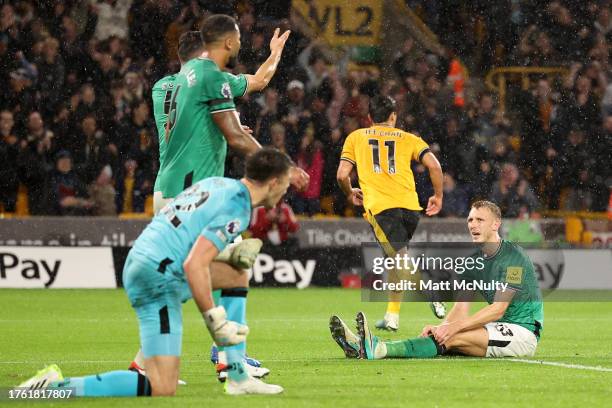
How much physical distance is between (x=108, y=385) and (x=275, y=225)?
37.0 ft

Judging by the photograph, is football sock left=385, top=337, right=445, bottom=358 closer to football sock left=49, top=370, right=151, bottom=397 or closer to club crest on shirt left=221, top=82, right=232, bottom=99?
club crest on shirt left=221, top=82, right=232, bottom=99

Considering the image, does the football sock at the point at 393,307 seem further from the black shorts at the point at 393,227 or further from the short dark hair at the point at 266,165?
the short dark hair at the point at 266,165

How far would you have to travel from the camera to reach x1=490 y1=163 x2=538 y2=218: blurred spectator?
19016mm

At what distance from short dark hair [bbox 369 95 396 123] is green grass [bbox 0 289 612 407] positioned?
2.15 metres

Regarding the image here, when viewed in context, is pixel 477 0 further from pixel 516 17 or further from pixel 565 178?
pixel 565 178

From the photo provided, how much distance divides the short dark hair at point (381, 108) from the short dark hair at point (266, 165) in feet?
19.6

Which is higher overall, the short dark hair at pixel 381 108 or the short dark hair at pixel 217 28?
the short dark hair at pixel 217 28

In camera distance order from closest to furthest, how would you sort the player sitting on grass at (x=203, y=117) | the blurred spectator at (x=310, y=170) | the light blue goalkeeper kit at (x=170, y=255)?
the light blue goalkeeper kit at (x=170, y=255), the player sitting on grass at (x=203, y=117), the blurred spectator at (x=310, y=170)

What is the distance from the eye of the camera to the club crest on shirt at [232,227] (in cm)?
625

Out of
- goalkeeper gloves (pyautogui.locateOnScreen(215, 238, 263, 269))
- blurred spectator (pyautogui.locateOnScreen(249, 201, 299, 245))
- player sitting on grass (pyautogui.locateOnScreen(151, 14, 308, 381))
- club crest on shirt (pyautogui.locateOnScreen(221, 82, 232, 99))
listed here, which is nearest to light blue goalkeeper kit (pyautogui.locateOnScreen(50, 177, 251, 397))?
goalkeeper gloves (pyautogui.locateOnScreen(215, 238, 263, 269))

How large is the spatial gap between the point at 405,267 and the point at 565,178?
819 centimetres

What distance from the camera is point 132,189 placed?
18125mm

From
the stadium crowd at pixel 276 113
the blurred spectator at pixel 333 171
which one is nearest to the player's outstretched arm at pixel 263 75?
the stadium crowd at pixel 276 113

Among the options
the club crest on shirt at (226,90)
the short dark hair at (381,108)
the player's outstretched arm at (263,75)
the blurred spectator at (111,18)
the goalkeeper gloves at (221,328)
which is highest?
the blurred spectator at (111,18)
